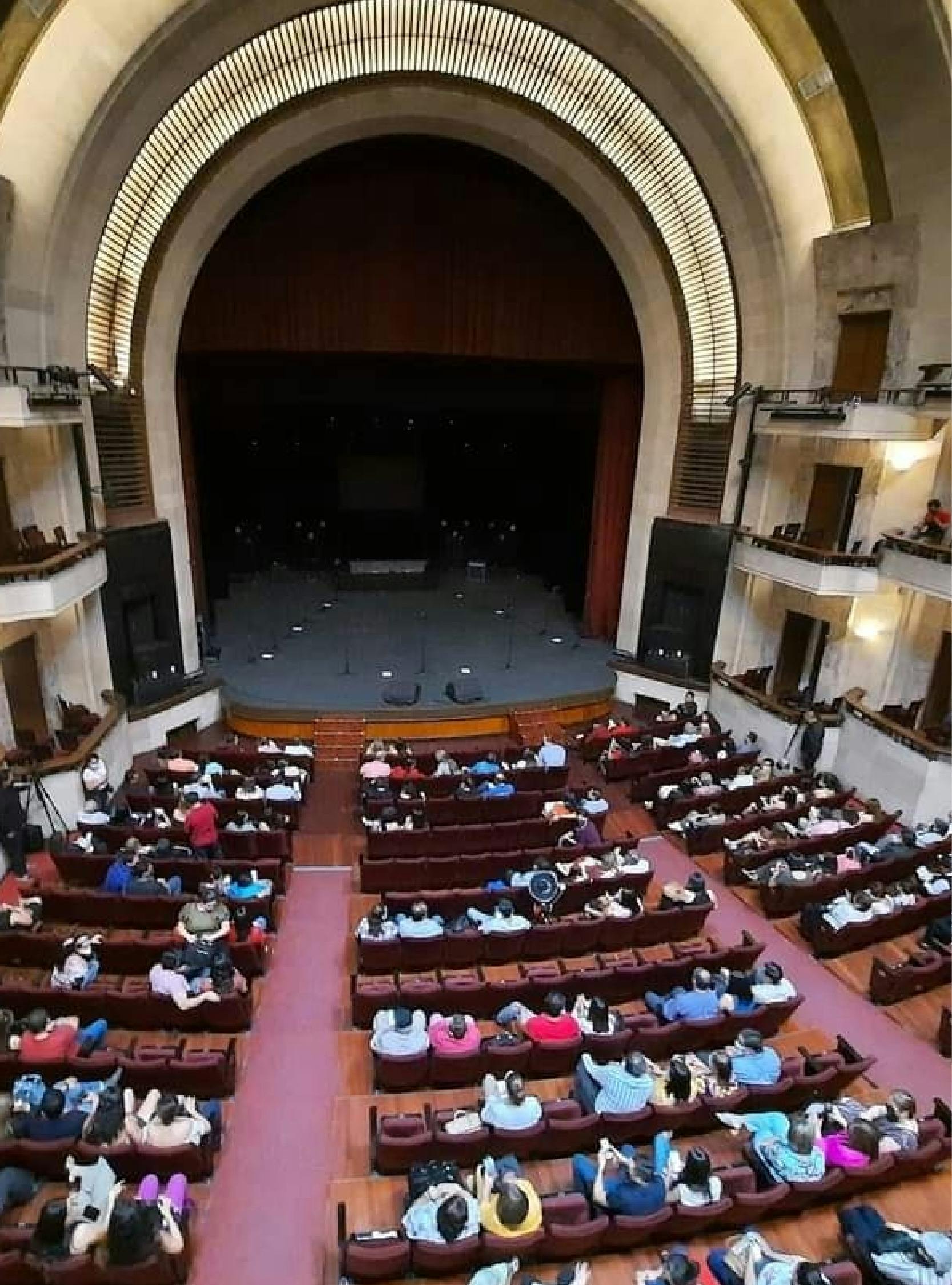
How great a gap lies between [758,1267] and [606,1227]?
33.4 inches

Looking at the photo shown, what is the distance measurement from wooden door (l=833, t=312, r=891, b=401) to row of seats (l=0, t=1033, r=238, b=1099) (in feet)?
38.4

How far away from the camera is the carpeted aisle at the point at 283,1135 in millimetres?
4973

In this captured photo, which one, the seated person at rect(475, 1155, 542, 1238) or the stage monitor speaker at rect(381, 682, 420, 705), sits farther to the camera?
the stage monitor speaker at rect(381, 682, 420, 705)

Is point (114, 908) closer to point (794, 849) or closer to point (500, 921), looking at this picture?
point (500, 921)

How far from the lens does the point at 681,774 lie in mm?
11492

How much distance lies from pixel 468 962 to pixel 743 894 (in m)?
3.72

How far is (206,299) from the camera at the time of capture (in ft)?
46.6

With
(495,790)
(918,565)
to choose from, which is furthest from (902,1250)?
(918,565)

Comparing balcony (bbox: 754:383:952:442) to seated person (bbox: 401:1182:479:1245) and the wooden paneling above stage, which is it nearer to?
the wooden paneling above stage

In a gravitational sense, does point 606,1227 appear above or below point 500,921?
above

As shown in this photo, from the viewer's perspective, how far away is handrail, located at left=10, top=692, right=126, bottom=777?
9797 mm

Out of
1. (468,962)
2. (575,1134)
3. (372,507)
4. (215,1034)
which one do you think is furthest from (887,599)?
(372,507)

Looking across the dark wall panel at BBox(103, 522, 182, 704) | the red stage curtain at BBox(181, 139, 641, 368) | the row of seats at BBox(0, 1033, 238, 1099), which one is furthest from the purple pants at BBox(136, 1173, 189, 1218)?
the red stage curtain at BBox(181, 139, 641, 368)

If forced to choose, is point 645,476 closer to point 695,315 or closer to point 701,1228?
point 695,315
